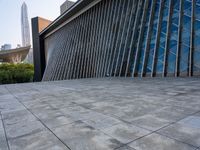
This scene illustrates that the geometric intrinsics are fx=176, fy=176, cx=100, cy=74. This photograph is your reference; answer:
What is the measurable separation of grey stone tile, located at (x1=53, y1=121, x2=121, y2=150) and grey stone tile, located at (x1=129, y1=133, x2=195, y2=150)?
0.27m

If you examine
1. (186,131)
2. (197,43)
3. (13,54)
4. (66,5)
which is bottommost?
(186,131)

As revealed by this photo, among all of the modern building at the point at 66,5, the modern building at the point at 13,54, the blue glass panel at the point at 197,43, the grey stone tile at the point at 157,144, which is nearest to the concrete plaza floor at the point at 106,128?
the grey stone tile at the point at 157,144

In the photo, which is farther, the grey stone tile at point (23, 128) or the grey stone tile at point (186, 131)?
the grey stone tile at point (23, 128)

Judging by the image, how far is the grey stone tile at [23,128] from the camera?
113 inches

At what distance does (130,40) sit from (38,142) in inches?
566

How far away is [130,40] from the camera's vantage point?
15805mm

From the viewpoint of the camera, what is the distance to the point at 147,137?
250 cm

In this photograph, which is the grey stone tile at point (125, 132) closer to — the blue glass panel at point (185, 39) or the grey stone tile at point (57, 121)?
the grey stone tile at point (57, 121)

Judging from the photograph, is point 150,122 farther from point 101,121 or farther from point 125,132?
point 101,121

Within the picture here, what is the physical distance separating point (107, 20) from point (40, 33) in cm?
2362

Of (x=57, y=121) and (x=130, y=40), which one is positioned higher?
(x=130, y=40)

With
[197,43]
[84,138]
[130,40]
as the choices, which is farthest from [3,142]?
[130,40]

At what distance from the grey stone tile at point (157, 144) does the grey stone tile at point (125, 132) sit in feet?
0.43

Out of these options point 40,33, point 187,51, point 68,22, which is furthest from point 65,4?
point 187,51
